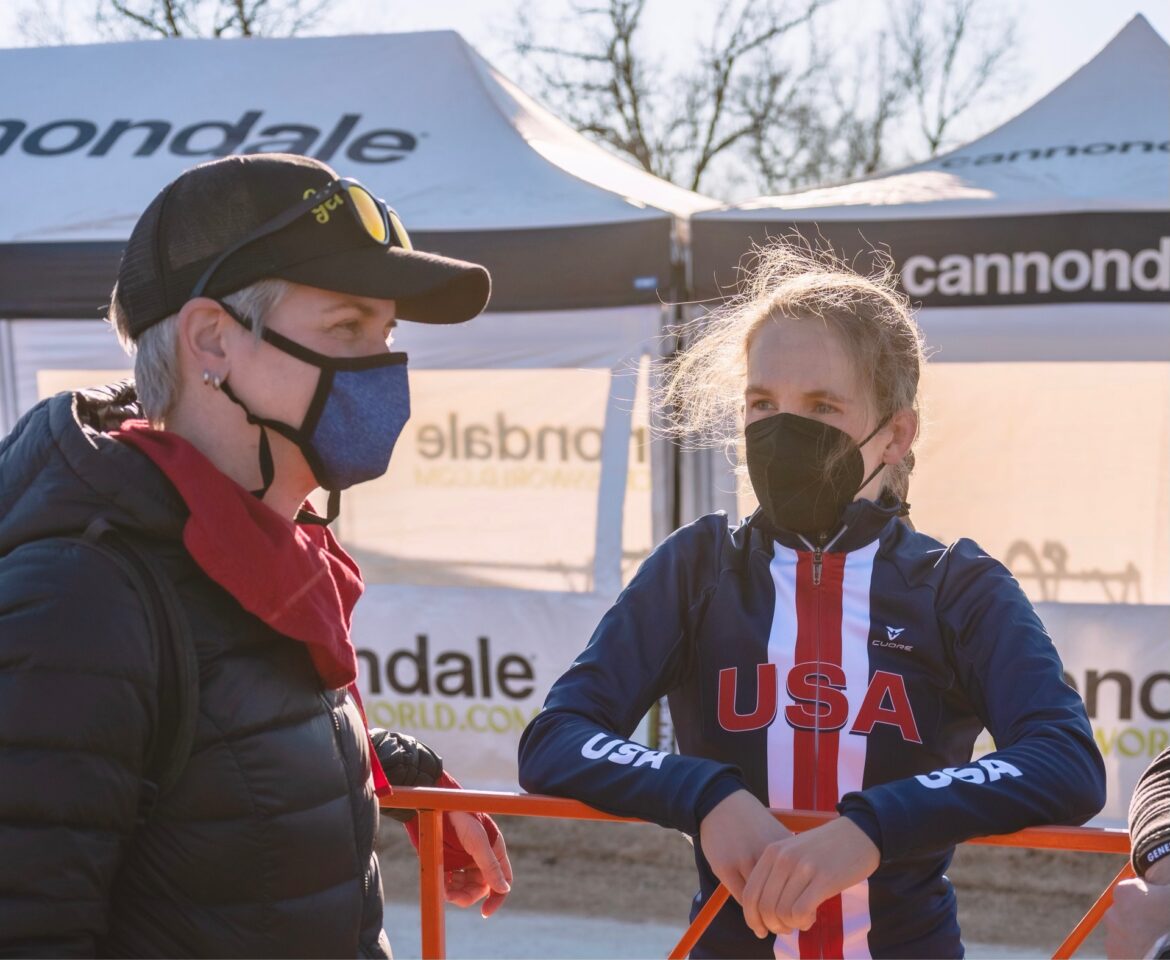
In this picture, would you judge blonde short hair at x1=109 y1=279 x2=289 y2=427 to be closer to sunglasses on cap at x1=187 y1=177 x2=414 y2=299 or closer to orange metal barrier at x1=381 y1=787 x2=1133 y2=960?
sunglasses on cap at x1=187 y1=177 x2=414 y2=299

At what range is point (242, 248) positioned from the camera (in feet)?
4.37

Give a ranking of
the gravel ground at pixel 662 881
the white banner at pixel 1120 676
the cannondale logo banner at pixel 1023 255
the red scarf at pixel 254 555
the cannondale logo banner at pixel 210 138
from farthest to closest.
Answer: the cannondale logo banner at pixel 210 138 → the white banner at pixel 1120 676 → the cannondale logo banner at pixel 1023 255 → the gravel ground at pixel 662 881 → the red scarf at pixel 254 555

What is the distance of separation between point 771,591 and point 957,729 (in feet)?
1.12

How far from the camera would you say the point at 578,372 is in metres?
5.40

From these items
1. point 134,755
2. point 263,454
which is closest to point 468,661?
point 263,454

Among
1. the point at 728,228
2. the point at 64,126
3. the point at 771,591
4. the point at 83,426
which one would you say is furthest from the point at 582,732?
the point at 64,126

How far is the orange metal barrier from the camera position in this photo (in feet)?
5.07

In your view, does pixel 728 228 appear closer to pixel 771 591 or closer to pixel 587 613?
pixel 587 613

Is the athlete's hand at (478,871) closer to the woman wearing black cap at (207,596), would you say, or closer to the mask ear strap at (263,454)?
the woman wearing black cap at (207,596)

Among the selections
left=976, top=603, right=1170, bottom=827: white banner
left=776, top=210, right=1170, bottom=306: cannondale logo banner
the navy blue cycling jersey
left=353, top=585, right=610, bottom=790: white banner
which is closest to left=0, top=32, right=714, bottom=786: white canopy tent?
left=353, top=585, right=610, bottom=790: white banner

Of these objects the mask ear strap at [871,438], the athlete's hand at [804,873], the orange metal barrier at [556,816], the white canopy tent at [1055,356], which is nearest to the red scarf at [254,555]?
the orange metal barrier at [556,816]

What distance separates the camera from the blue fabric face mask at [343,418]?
1.38 m

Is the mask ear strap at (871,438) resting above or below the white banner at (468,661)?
above

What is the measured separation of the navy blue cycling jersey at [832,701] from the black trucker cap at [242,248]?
0.68 meters
